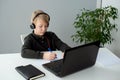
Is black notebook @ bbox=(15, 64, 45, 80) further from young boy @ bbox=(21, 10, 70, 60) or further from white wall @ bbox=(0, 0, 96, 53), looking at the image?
white wall @ bbox=(0, 0, 96, 53)

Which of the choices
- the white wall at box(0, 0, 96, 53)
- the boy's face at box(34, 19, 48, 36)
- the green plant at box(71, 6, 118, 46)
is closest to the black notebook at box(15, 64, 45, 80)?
the boy's face at box(34, 19, 48, 36)

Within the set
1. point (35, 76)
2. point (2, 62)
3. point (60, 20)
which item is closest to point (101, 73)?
point (35, 76)

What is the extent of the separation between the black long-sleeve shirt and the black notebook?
0.76 ft

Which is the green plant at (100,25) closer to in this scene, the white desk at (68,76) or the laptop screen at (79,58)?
the white desk at (68,76)

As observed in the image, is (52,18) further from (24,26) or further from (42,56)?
(42,56)

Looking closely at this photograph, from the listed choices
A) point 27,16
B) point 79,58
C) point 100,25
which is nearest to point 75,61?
point 79,58

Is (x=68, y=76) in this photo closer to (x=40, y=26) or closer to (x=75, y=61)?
(x=75, y=61)

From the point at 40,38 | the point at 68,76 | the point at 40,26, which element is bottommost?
the point at 68,76

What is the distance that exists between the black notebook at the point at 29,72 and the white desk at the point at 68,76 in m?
0.03

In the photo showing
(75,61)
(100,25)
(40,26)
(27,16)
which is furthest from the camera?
(27,16)

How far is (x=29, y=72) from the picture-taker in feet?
4.68

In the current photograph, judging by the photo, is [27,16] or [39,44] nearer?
[39,44]

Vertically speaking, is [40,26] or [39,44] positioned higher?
[40,26]

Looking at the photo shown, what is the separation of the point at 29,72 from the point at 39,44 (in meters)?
0.62
